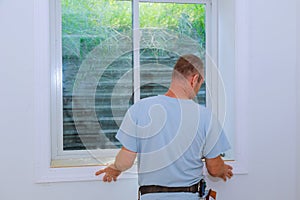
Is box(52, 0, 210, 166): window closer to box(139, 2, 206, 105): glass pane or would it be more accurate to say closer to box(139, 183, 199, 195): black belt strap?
box(139, 2, 206, 105): glass pane

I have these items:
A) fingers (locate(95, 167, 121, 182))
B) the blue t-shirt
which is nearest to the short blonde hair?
the blue t-shirt

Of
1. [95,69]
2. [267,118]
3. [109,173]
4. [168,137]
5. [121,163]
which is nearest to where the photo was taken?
[168,137]

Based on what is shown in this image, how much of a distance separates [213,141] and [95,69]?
0.99m

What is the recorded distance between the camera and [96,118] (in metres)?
2.53

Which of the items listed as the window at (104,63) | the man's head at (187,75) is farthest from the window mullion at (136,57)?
the man's head at (187,75)

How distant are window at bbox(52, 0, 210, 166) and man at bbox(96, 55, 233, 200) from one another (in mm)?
677

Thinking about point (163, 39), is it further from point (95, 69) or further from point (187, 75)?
point (187, 75)

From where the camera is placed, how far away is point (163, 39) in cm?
258

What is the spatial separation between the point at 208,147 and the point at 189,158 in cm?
11

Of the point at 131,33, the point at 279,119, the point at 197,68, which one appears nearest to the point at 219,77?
the point at 279,119

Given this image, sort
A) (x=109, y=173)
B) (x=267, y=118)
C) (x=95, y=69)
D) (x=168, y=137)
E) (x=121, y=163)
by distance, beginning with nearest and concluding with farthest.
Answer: (x=168, y=137) → (x=121, y=163) → (x=109, y=173) → (x=267, y=118) → (x=95, y=69)

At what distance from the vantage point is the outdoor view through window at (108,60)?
2506 millimetres

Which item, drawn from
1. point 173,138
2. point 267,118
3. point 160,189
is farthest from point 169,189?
point 267,118

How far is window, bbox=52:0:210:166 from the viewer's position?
249 cm
